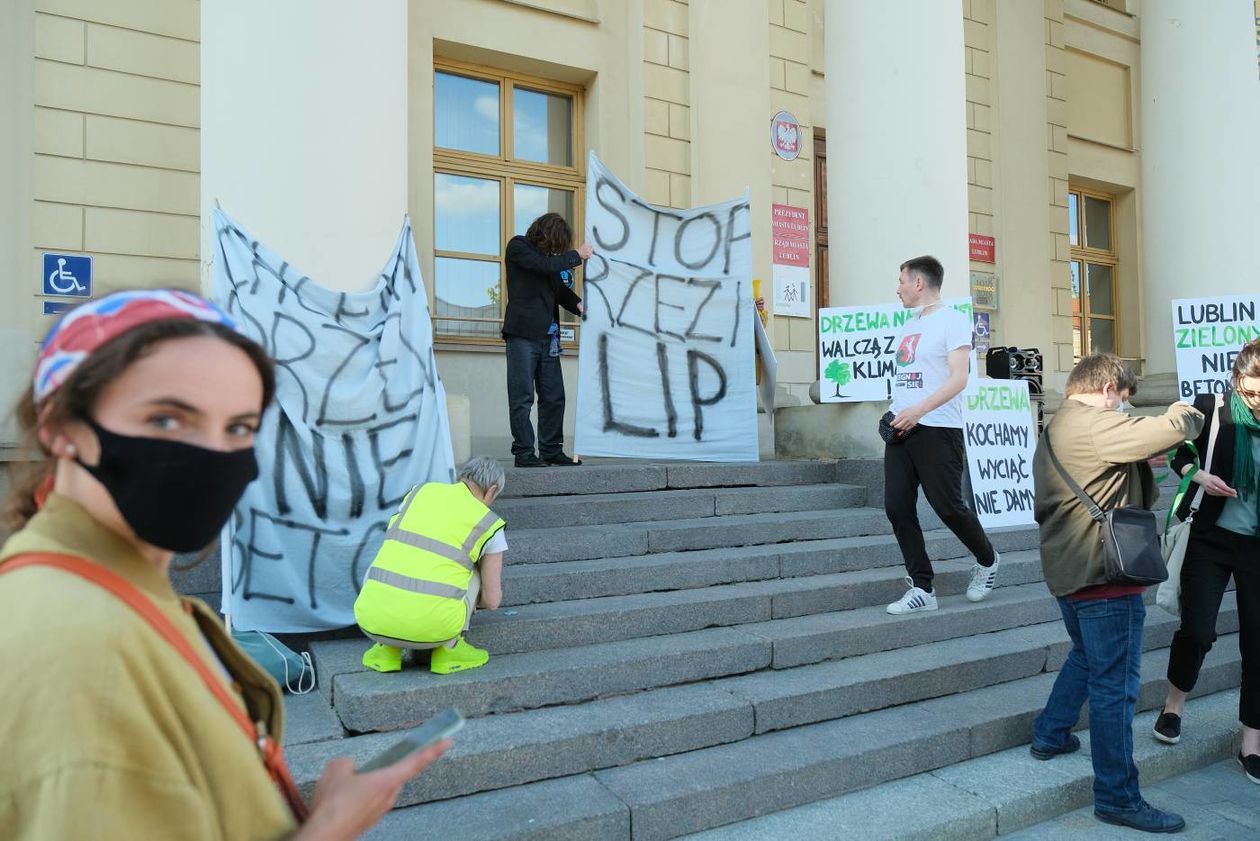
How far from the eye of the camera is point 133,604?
0.97 metres

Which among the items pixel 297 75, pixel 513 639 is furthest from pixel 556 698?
pixel 297 75

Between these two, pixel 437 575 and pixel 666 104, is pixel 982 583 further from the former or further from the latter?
pixel 666 104

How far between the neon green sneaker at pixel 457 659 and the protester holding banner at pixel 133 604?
2718 millimetres

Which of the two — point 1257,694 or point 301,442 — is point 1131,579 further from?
point 301,442

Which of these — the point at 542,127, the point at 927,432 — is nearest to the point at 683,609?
the point at 927,432

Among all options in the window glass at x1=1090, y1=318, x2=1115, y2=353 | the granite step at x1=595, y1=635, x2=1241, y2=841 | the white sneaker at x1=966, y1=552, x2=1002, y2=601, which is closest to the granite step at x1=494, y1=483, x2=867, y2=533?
the white sneaker at x1=966, y1=552, x2=1002, y2=601

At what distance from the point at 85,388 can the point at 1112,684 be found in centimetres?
373

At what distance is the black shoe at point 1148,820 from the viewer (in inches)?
142

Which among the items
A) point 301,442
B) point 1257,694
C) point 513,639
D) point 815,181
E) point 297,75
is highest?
point 815,181

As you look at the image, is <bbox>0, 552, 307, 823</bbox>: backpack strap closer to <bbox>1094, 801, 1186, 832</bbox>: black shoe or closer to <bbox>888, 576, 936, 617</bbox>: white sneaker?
<bbox>1094, 801, 1186, 832</bbox>: black shoe

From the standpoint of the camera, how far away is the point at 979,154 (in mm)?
11836

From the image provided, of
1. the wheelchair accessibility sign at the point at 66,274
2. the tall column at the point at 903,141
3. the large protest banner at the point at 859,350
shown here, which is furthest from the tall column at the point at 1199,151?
the wheelchair accessibility sign at the point at 66,274

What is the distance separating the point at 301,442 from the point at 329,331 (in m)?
0.64

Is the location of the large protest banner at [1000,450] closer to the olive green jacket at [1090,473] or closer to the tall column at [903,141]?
the tall column at [903,141]
